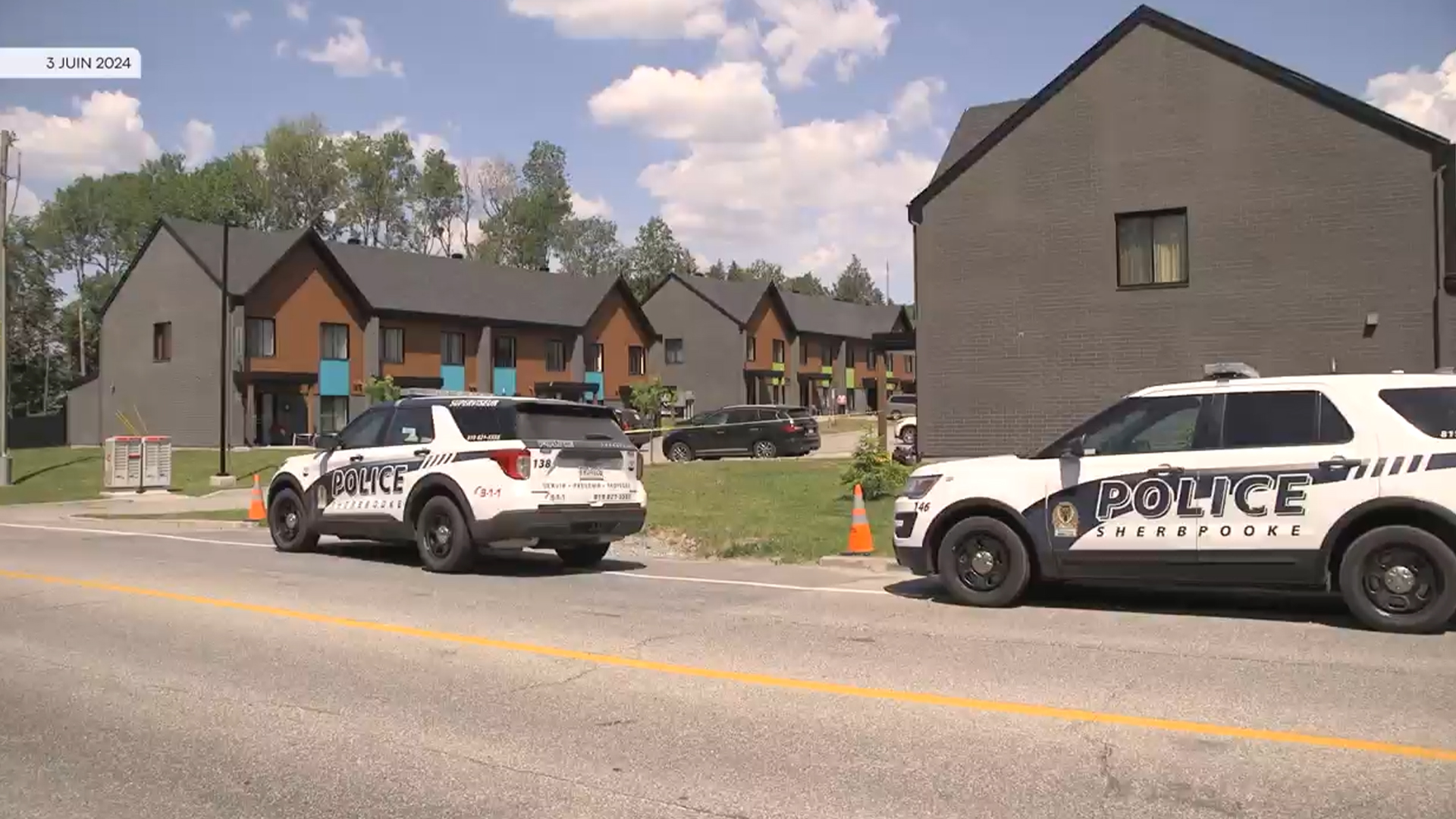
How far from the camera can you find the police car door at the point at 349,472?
13727mm

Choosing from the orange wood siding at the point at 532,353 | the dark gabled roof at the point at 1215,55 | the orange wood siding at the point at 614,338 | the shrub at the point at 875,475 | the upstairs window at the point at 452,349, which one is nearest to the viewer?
the shrub at the point at 875,475

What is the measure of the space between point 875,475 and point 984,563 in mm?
Result: 7375

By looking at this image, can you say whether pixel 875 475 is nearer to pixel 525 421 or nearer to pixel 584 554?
pixel 584 554

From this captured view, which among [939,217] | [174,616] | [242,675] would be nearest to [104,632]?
[174,616]

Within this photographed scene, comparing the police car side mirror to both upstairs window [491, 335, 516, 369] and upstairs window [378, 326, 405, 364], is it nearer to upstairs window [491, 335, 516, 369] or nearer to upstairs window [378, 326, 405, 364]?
upstairs window [378, 326, 405, 364]

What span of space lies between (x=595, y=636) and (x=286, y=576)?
5.02 meters

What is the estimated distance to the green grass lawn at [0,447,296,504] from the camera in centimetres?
2889

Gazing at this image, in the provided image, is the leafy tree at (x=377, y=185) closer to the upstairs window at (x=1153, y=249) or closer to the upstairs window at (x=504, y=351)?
the upstairs window at (x=504, y=351)

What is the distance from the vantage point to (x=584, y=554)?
13789 mm

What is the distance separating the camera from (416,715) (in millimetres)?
6504

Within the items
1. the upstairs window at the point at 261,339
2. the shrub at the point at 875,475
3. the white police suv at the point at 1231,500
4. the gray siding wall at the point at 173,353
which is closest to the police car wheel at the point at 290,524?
the shrub at the point at 875,475

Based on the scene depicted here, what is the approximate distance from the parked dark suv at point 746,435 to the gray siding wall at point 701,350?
1256 inches

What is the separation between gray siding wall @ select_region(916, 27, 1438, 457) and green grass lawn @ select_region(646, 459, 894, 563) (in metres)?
3.38

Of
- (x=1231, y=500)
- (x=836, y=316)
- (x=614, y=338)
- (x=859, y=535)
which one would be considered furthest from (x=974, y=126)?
(x=836, y=316)
